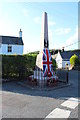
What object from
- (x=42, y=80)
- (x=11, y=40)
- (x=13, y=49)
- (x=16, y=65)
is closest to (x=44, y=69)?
(x=42, y=80)

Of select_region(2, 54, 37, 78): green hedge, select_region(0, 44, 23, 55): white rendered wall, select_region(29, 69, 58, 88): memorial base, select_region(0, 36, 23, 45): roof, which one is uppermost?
select_region(0, 36, 23, 45): roof

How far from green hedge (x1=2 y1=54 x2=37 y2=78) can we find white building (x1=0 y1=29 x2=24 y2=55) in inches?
555

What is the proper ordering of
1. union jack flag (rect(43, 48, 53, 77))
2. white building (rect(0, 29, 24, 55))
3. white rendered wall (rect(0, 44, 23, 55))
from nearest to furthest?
union jack flag (rect(43, 48, 53, 77)), white rendered wall (rect(0, 44, 23, 55)), white building (rect(0, 29, 24, 55))

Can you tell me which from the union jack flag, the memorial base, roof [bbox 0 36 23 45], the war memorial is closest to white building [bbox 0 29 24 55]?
roof [bbox 0 36 23 45]

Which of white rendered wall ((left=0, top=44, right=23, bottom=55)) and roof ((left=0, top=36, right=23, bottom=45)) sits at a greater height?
roof ((left=0, top=36, right=23, bottom=45))

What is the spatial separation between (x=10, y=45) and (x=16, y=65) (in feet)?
49.3

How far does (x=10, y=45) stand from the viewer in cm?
2581

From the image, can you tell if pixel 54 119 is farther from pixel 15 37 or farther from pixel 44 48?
pixel 15 37

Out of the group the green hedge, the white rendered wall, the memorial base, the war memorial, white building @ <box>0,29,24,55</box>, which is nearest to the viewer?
the memorial base

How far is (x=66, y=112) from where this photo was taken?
4688 mm

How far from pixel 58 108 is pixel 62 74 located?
653 cm

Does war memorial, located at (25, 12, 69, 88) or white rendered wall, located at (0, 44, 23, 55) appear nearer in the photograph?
war memorial, located at (25, 12, 69, 88)

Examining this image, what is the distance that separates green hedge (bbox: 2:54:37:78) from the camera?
36.9 ft

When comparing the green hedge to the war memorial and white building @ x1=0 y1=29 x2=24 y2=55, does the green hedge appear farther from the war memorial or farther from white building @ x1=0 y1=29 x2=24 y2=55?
white building @ x1=0 y1=29 x2=24 y2=55
